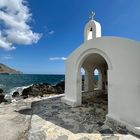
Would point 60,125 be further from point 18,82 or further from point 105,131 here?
point 18,82

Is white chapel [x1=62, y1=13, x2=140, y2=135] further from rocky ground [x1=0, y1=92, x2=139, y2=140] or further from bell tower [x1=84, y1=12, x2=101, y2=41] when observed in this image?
bell tower [x1=84, y1=12, x2=101, y2=41]

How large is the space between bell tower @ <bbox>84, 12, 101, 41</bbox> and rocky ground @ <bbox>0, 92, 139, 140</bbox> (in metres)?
4.34

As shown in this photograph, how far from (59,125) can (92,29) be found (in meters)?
5.74

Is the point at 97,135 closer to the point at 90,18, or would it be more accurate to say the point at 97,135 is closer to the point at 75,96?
the point at 75,96

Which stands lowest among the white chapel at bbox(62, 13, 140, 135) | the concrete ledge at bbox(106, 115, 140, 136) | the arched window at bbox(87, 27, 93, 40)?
the concrete ledge at bbox(106, 115, 140, 136)

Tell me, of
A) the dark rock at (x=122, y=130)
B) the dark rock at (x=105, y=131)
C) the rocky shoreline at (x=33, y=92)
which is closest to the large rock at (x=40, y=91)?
the rocky shoreline at (x=33, y=92)

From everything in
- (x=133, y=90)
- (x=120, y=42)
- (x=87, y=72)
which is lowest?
(x=133, y=90)

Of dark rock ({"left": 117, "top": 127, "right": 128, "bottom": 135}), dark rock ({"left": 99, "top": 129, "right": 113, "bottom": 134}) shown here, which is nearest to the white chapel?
dark rock ({"left": 117, "top": 127, "right": 128, "bottom": 135})

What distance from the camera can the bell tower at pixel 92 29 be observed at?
861cm

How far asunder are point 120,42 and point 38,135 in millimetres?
4814

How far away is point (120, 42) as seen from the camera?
6.11 m

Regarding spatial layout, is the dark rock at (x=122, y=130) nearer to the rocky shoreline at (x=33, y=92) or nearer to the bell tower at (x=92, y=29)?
the bell tower at (x=92, y=29)

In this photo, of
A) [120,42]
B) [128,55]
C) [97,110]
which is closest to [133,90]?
[128,55]

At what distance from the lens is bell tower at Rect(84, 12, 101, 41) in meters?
8.61
